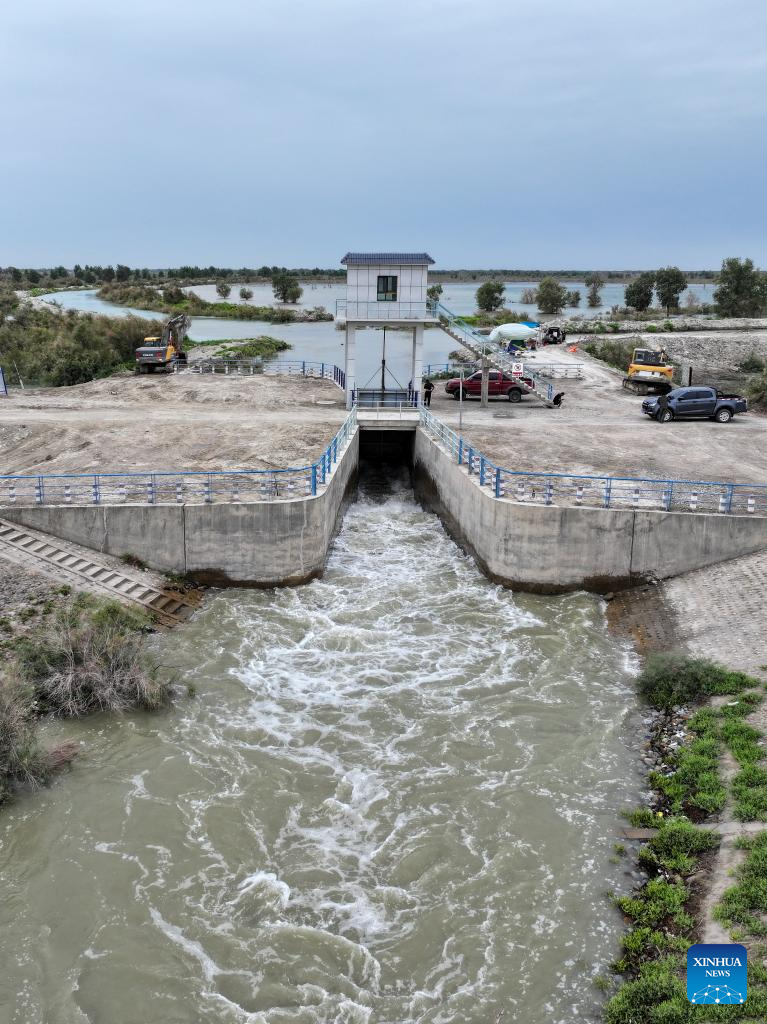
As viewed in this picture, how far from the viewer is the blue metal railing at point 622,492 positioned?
19031mm

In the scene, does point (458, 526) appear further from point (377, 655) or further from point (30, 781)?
point (30, 781)

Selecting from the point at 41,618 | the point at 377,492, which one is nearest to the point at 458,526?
the point at 377,492

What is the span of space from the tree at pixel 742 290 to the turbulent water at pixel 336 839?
67.4m

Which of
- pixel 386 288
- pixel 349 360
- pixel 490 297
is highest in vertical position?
pixel 490 297

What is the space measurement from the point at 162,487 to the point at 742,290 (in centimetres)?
7016

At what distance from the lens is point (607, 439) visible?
27.5m

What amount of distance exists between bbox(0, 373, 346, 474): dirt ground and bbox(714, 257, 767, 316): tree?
52.1m

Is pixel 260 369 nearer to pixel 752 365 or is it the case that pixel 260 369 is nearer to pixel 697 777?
pixel 752 365

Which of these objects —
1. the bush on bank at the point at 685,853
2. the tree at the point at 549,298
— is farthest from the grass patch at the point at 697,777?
the tree at the point at 549,298

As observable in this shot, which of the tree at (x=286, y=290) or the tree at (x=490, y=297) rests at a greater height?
the tree at (x=286, y=290)

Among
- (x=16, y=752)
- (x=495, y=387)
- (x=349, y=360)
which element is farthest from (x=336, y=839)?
(x=495, y=387)

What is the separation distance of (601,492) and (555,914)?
1281 cm

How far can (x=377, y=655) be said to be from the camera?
16.4 m

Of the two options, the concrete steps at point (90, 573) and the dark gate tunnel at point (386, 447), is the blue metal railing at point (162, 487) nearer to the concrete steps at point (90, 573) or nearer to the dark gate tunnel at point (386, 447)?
the concrete steps at point (90, 573)
